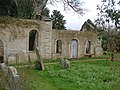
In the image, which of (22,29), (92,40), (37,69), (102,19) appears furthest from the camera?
(92,40)

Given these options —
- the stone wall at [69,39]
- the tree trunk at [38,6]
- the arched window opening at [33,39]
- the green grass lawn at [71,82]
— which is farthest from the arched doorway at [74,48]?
the green grass lawn at [71,82]

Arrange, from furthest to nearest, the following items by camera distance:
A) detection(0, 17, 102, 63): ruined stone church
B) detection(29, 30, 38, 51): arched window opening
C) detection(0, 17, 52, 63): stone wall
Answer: detection(29, 30, 38, 51): arched window opening → detection(0, 17, 102, 63): ruined stone church → detection(0, 17, 52, 63): stone wall

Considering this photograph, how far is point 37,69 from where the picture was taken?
747 inches

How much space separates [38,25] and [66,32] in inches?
155

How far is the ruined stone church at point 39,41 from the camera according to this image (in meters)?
24.7

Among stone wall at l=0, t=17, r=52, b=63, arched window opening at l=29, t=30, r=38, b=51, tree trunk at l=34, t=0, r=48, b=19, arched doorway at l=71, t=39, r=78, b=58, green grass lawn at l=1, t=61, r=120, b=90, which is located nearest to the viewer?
green grass lawn at l=1, t=61, r=120, b=90

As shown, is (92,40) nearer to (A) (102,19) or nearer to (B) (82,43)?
(B) (82,43)

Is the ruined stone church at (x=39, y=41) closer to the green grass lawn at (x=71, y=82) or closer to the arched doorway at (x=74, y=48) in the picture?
the arched doorway at (x=74, y=48)

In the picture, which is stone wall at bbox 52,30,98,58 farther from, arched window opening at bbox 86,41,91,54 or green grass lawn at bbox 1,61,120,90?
green grass lawn at bbox 1,61,120,90

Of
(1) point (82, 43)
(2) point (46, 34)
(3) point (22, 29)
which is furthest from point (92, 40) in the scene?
(3) point (22, 29)

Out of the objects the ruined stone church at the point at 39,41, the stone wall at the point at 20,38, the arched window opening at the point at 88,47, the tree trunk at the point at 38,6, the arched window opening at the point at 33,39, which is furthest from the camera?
the arched window opening at the point at 88,47

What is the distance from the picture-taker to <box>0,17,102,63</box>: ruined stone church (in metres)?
24.7

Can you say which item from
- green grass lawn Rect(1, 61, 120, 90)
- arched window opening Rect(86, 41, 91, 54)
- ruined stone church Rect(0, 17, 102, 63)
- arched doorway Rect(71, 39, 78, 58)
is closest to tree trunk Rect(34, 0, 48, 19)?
ruined stone church Rect(0, 17, 102, 63)

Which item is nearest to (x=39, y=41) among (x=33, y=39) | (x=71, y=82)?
(x=33, y=39)
